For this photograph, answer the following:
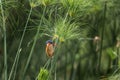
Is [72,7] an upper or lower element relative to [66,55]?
upper

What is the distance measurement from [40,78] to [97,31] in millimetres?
1200

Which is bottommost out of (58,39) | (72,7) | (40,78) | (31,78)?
(31,78)

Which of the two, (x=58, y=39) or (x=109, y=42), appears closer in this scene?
(x=58, y=39)

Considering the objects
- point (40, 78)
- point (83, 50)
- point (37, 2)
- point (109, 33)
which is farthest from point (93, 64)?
point (40, 78)

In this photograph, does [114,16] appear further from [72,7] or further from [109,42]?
[72,7]

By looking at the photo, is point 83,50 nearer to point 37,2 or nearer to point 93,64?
point 93,64

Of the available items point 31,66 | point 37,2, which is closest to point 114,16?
point 31,66

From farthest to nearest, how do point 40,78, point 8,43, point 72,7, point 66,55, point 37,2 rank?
point 66,55, point 8,43, point 37,2, point 72,7, point 40,78

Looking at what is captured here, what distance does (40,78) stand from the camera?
1.15 meters

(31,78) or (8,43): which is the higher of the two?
(8,43)

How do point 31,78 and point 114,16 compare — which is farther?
point 114,16

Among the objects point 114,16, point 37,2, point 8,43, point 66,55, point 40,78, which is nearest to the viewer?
point 40,78

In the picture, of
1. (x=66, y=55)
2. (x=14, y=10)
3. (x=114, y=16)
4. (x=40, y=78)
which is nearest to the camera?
(x=40, y=78)

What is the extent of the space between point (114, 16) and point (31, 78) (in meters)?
0.73
